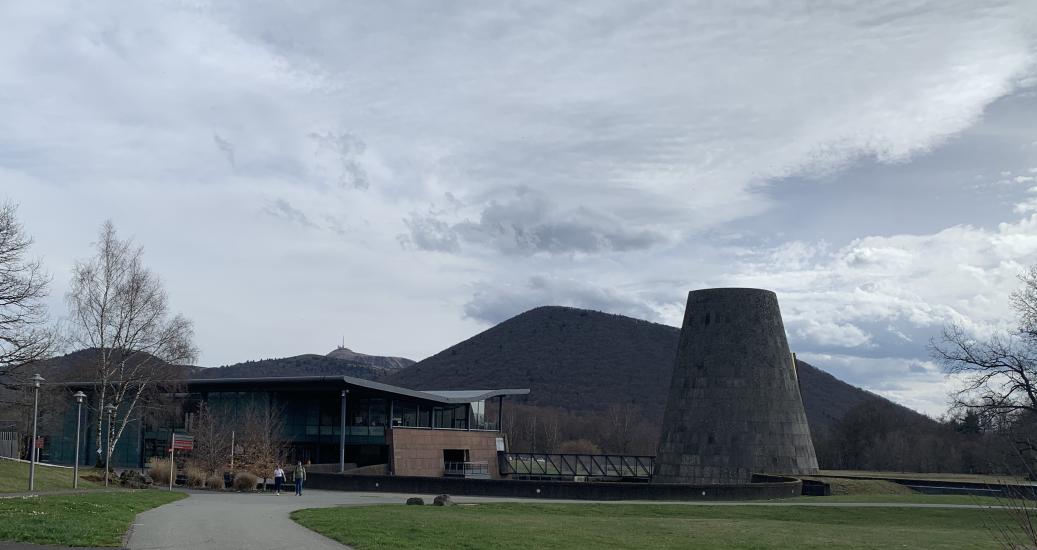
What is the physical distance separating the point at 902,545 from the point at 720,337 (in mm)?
29945

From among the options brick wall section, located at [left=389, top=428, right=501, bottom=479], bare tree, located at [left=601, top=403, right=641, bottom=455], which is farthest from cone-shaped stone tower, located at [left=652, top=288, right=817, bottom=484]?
bare tree, located at [left=601, top=403, right=641, bottom=455]

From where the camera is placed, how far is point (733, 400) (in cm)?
4634

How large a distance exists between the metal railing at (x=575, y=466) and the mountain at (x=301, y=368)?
9431 cm

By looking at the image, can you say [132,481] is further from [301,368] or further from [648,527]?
[301,368]

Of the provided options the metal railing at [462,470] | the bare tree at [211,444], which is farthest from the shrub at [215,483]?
the metal railing at [462,470]

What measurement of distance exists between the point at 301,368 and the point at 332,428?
401 ft

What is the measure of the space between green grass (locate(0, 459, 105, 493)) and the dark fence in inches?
433

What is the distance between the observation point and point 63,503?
72.7ft

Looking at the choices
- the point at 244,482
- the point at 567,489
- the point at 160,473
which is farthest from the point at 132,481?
the point at 567,489

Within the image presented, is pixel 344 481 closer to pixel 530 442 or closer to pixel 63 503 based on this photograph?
pixel 63 503

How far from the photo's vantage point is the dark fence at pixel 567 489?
33.6 metres

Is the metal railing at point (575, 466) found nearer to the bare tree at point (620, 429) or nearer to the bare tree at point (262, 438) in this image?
the bare tree at point (262, 438)

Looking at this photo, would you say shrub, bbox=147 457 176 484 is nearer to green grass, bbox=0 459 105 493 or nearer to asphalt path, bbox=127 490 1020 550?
green grass, bbox=0 459 105 493

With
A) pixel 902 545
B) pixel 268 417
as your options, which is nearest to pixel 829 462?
pixel 268 417
